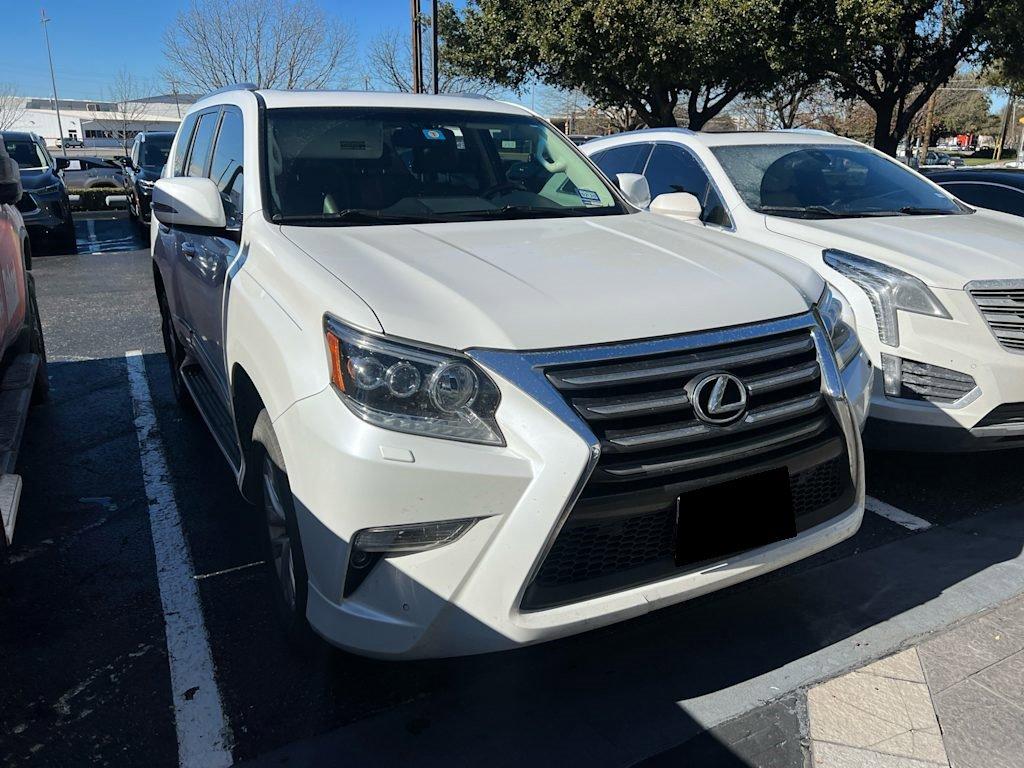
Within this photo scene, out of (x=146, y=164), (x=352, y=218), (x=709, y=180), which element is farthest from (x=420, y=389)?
(x=146, y=164)

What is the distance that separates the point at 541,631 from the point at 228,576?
67.5 inches

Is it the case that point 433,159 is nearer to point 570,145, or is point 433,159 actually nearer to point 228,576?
point 570,145

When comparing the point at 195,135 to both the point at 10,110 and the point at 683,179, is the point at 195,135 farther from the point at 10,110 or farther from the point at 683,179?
the point at 10,110

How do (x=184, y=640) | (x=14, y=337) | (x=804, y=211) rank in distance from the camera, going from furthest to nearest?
(x=804, y=211)
(x=14, y=337)
(x=184, y=640)

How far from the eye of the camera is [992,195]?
6.94 meters

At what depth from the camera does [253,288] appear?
9.07 feet

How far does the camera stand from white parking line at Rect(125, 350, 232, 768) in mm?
2359

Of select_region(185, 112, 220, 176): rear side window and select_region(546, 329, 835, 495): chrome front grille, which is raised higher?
select_region(185, 112, 220, 176): rear side window

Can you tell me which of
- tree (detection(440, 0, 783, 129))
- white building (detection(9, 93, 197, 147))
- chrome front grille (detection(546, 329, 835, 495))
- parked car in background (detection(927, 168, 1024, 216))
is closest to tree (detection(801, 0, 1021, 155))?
tree (detection(440, 0, 783, 129))

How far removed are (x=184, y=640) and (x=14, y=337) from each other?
251 cm

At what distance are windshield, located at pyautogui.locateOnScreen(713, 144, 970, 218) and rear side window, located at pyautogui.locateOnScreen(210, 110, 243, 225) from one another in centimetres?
311

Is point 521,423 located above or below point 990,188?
below

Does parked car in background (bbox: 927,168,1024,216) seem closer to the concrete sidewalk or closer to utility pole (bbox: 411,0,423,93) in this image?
the concrete sidewalk

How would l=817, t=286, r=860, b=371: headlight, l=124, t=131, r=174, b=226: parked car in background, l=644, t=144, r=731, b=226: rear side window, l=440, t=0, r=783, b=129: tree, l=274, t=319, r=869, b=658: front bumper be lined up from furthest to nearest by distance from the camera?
l=440, t=0, r=783, b=129: tree < l=124, t=131, r=174, b=226: parked car in background < l=644, t=144, r=731, b=226: rear side window < l=817, t=286, r=860, b=371: headlight < l=274, t=319, r=869, b=658: front bumper
